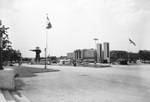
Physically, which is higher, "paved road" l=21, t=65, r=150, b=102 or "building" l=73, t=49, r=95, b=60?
"building" l=73, t=49, r=95, b=60

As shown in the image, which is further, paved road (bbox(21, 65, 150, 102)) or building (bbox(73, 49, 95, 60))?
building (bbox(73, 49, 95, 60))

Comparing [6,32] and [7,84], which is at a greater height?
[6,32]

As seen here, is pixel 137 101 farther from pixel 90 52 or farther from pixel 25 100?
pixel 90 52

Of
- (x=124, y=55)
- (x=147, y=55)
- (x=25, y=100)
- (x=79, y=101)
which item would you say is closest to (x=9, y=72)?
(x=25, y=100)

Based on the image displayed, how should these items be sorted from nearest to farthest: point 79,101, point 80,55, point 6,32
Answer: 1. point 79,101
2. point 6,32
3. point 80,55

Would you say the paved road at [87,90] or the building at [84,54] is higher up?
the building at [84,54]

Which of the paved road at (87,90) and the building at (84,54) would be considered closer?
the paved road at (87,90)

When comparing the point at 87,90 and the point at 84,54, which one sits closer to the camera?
the point at 87,90

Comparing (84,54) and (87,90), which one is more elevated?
(84,54)

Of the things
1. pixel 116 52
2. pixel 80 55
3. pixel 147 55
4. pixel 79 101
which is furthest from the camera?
pixel 80 55

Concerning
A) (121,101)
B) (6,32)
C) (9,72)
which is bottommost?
(121,101)

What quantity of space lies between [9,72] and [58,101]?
429 cm

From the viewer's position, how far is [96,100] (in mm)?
7664

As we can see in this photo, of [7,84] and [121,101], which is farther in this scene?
[7,84]
